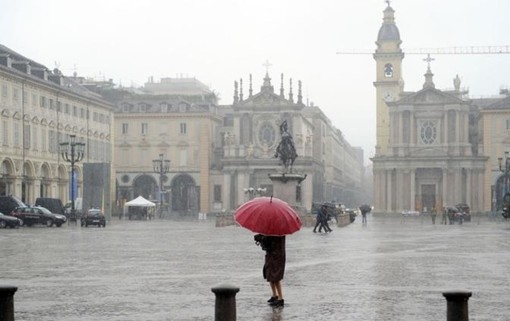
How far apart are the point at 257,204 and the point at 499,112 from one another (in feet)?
335

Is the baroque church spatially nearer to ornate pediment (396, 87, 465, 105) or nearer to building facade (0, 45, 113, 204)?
ornate pediment (396, 87, 465, 105)

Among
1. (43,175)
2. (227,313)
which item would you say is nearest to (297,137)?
(43,175)

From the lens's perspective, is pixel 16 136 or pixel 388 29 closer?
pixel 16 136

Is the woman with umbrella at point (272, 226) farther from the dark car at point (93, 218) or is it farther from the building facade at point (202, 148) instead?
the building facade at point (202, 148)

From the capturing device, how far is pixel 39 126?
84.7 m

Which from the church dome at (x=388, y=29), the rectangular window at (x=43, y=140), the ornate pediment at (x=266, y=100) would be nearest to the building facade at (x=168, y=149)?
the ornate pediment at (x=266, y=100)

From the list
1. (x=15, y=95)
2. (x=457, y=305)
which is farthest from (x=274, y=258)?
(x=15, y=95)

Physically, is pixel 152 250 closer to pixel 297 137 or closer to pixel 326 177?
pixel 297 137

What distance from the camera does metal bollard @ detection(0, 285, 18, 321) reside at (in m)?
13.1

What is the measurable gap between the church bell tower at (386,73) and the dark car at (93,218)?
7440 centimetres

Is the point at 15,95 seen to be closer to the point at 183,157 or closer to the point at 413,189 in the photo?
the point at 183,157

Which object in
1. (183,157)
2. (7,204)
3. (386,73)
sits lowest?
(7,204)

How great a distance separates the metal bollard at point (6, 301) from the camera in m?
13.1

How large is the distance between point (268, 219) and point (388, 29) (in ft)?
421
